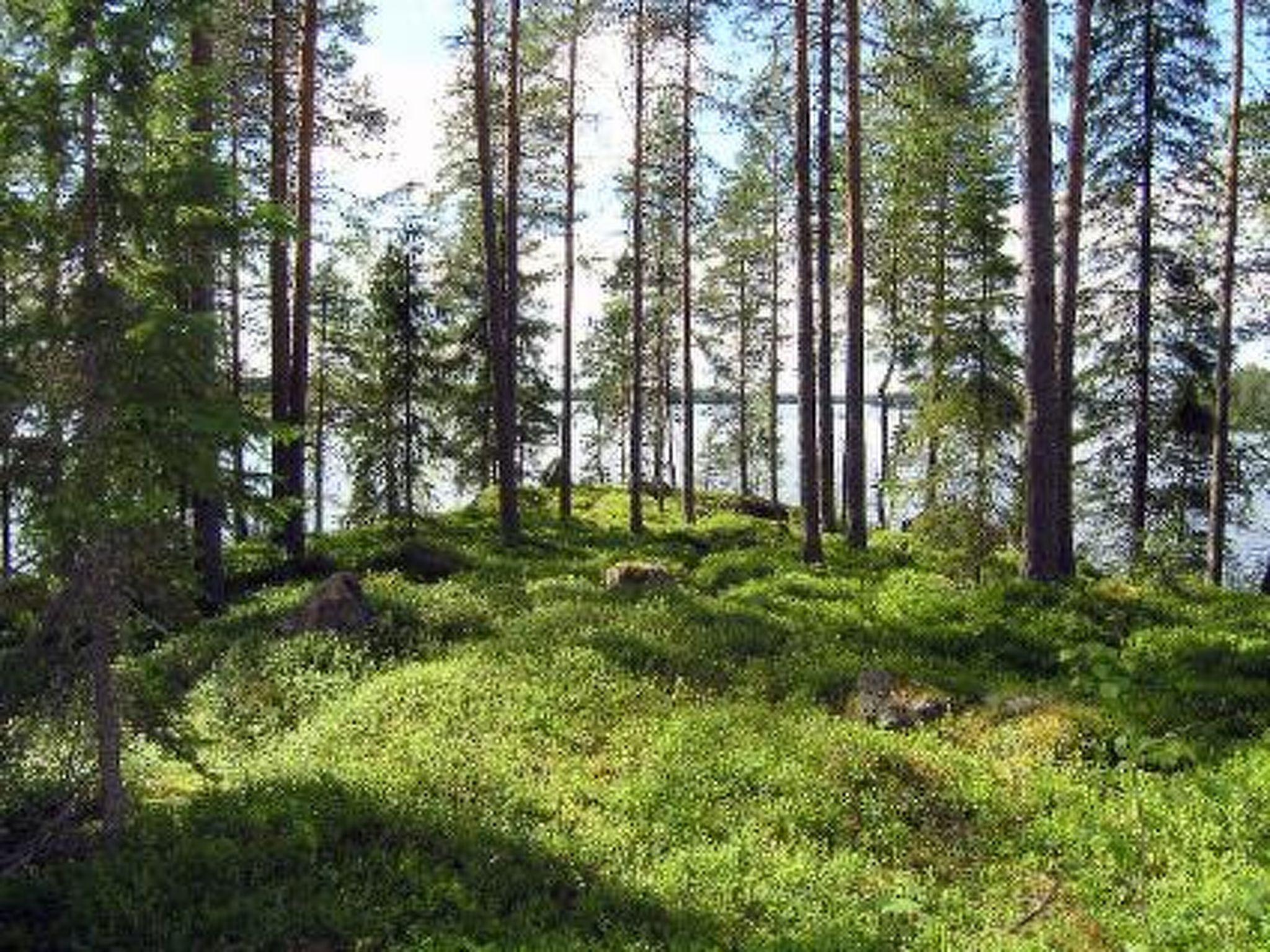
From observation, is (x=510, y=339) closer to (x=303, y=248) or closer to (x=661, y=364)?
(x=303, y=248)

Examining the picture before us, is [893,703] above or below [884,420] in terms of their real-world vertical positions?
below

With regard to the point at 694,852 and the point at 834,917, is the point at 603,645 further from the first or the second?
the point at 834,917

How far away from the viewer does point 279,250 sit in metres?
22.6

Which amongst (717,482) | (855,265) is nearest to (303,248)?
(855,265)

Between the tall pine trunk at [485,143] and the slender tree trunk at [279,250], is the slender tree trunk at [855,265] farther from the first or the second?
the slender tree trunk at [279,250]

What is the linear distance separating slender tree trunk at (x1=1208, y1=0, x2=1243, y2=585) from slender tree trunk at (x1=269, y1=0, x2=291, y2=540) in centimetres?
1962

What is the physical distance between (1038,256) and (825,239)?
997 cm

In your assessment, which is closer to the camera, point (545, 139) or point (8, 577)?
point (8, 577)

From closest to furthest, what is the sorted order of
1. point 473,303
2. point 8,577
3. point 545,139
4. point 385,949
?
point 385,949, point 8,577, point 545,139, point 473,303

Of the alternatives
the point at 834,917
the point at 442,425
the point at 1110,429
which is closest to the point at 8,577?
the point at 834,917

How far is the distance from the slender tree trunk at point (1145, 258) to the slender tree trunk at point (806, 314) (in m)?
7.29

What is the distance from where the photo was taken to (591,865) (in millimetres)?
9195

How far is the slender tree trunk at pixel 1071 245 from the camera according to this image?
17.4 metres

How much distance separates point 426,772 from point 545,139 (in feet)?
80.3
